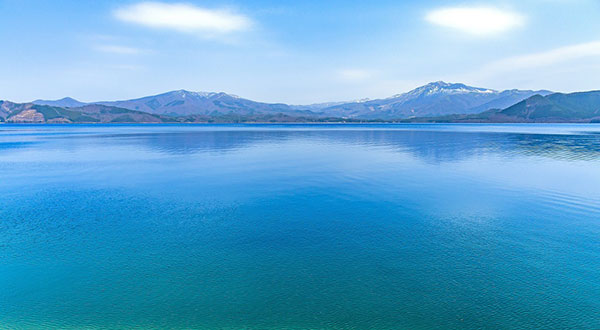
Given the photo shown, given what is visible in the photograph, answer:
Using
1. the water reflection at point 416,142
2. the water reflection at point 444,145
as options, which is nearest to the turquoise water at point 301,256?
the water reflection at point 416,142

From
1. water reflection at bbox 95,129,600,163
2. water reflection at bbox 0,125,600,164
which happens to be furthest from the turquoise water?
water reflection at bbox 95,129,600,163

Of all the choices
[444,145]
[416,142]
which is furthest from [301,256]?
[416,142]

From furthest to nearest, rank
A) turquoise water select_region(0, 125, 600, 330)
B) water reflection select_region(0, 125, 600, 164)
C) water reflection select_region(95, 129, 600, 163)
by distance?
water reflection select_region(0, 125, 600, 164), water reflection select_region(95, 129, 600, 163), turquoise water select_region(0, 125, 600, 330)

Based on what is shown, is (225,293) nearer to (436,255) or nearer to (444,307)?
(444,307)

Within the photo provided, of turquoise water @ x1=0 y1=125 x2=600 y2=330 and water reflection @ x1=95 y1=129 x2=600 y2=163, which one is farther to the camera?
water reflection @ x1=95 y1=129 x2=600 y2=163

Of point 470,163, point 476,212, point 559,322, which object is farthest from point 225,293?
point 470,163

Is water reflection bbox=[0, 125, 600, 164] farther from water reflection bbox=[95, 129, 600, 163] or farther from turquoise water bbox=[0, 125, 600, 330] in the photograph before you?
turquoise water bbox=[0, 125, 600, 330]

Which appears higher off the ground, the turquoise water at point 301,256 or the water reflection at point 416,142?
the water reflection at point 416,142

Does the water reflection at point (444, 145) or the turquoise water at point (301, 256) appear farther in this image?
the water reflection at point (444, 145)

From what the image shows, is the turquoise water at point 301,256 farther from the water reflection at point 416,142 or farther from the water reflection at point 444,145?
the water reflection at point 444,145

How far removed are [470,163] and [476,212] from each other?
946 inches

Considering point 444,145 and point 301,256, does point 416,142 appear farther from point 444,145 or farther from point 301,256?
point 301,256

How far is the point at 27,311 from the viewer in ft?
32.8

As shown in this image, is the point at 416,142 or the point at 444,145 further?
the point at 416,142
